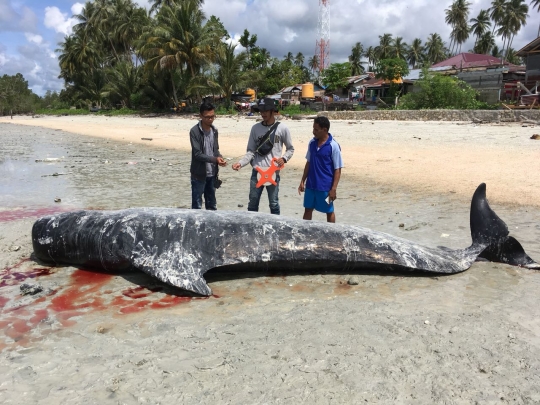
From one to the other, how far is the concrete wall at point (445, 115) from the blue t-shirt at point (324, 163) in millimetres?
20120

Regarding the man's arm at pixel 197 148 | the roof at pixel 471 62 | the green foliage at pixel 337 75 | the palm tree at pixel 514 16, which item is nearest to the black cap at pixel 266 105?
the man's arm at pixel 197 148

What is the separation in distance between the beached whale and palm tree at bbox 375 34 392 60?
294 feet

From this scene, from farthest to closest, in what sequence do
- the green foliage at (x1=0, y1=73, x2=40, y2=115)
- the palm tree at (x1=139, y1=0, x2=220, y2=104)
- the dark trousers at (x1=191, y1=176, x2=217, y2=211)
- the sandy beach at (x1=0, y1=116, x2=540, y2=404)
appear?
the green foliage at (x1=0, y1=73, x2=40, y2=115), the palm tree at (x1=139, y1=0, x2=220, y2=104), the dark trousers at (x1=191, y1=176, x2=217, y2=211), the sandy beach at (x1=0, y1=116, x2=540, y2=404)

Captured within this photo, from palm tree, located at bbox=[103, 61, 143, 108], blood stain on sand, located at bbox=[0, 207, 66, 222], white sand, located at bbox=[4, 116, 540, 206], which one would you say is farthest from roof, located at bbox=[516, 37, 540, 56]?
palm tree, located at bbox=[103, 61, 143, 108]

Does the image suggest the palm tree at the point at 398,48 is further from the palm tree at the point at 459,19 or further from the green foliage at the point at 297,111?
the green foliage at the point at 297,111

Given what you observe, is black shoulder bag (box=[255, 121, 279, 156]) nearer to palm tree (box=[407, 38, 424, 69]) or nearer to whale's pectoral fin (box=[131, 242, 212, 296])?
whale's pectoral fin (box=[131, 242, 212, 296])

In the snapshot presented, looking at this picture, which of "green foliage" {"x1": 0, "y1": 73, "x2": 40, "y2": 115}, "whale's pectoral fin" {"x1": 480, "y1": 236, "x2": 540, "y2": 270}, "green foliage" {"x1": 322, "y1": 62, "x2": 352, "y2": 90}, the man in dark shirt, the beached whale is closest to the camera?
the beached whale

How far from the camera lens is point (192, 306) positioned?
420 cm

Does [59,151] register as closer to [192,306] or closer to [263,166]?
[263,166]

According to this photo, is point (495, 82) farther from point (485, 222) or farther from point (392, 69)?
point (485, 222)

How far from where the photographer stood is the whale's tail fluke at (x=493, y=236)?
5.07 m

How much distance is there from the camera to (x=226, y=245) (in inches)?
183

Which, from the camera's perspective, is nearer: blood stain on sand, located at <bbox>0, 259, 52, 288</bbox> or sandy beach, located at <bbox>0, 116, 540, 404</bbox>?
sandy beach, located at <bbox>0, 116, 540, 404</bbox>

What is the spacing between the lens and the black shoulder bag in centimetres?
583
